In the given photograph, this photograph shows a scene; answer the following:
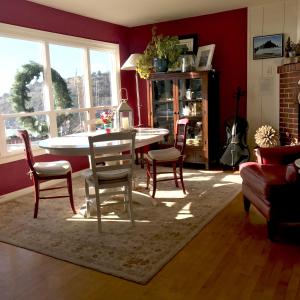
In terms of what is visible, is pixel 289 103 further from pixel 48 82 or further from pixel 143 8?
pixel 48 82

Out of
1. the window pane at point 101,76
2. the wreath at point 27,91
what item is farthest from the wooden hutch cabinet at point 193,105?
the wreath at point 27,91

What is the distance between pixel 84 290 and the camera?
212 cm

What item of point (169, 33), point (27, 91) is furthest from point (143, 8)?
point (27, 91)

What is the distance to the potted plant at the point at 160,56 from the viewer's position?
5094mm

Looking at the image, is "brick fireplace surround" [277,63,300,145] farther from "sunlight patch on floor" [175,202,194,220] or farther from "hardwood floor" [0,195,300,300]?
"hardwood floor" [0,195,300,300]

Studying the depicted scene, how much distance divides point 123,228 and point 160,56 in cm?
303

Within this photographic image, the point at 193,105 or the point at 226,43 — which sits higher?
the point at 226,43

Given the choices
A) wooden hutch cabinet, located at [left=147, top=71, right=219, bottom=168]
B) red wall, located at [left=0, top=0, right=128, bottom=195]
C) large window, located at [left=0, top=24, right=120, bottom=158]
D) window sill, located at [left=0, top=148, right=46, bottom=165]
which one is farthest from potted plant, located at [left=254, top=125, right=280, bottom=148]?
window sill, located at [left=0, top=148, right=46, bottom=165]

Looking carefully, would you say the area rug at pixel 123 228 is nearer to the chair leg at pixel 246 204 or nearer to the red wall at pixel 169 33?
the chair leg at pixel 246 204

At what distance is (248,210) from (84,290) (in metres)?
1.87

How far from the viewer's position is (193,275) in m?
2.24

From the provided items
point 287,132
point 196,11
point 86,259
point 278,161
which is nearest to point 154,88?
point 196,11

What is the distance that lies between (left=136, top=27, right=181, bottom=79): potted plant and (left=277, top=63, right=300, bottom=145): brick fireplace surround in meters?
1.52

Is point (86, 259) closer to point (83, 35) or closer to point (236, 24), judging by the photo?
point (83, 35)
